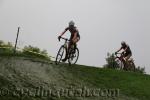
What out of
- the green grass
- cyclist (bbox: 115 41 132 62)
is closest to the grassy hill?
the green grass

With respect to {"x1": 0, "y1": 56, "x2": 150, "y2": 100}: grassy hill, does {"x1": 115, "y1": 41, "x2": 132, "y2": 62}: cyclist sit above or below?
above

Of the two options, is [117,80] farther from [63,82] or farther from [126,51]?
[126,51]

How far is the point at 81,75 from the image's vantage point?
798 inches

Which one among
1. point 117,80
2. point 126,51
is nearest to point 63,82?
point 117,80

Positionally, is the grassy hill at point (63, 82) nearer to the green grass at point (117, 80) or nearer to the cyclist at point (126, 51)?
the green grass at point (117, 80)

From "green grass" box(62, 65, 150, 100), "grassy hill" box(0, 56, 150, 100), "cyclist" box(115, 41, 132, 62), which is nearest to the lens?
"grassy hill" box(0, 56, 150, 100)

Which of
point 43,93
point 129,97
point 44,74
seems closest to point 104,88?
point 129,97

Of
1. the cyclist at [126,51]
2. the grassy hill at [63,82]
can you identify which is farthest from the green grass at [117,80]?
the cyclist at [126,51]

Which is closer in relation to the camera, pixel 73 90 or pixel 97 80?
pixel 73 90

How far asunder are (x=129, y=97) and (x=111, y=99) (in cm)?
137

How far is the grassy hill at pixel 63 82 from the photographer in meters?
15.9

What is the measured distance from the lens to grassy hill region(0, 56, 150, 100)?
15900mm

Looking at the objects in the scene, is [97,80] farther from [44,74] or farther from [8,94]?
[8,94]

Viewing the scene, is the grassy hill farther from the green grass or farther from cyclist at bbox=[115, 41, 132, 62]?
cyclist at bbox=[115, 41, 132, 62]
